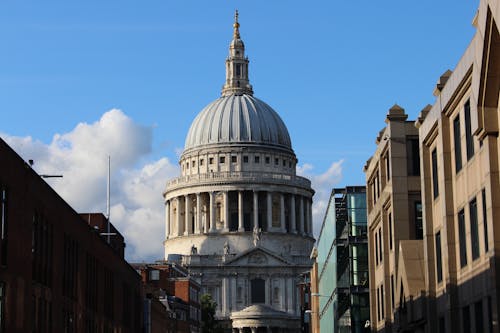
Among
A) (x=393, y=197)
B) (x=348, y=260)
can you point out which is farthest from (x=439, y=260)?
(x=348, y=260)

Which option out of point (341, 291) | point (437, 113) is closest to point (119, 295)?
point (341, 291)

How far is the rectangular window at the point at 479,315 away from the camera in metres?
39.6

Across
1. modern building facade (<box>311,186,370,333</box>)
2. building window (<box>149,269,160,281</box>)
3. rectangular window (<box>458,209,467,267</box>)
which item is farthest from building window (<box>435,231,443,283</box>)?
building window (<box>149,269,160,281</box>)

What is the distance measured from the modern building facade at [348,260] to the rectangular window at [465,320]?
31.5 metres

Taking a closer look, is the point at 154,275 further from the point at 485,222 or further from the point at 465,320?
the point at 485,222

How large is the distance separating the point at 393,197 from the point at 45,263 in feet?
54.2

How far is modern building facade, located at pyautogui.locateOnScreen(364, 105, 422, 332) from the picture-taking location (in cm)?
5612

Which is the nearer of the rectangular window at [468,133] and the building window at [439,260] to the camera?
the rectangular window at [468,133]

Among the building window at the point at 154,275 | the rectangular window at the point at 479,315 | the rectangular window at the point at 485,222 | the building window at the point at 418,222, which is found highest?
the building window at the point at 154,275

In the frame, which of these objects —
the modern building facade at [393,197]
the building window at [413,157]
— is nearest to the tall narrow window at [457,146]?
the modern building facade at [393,197]

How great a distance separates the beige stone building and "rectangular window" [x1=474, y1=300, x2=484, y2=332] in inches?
Result: 1.3

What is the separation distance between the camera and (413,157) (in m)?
57.2

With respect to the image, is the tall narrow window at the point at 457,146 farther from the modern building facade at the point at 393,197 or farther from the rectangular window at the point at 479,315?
the modern building facade at the point at 393,197

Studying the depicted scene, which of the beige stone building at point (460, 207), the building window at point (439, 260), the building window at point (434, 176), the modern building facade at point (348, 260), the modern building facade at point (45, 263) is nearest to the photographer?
the beige stone building at point (460, 207)
